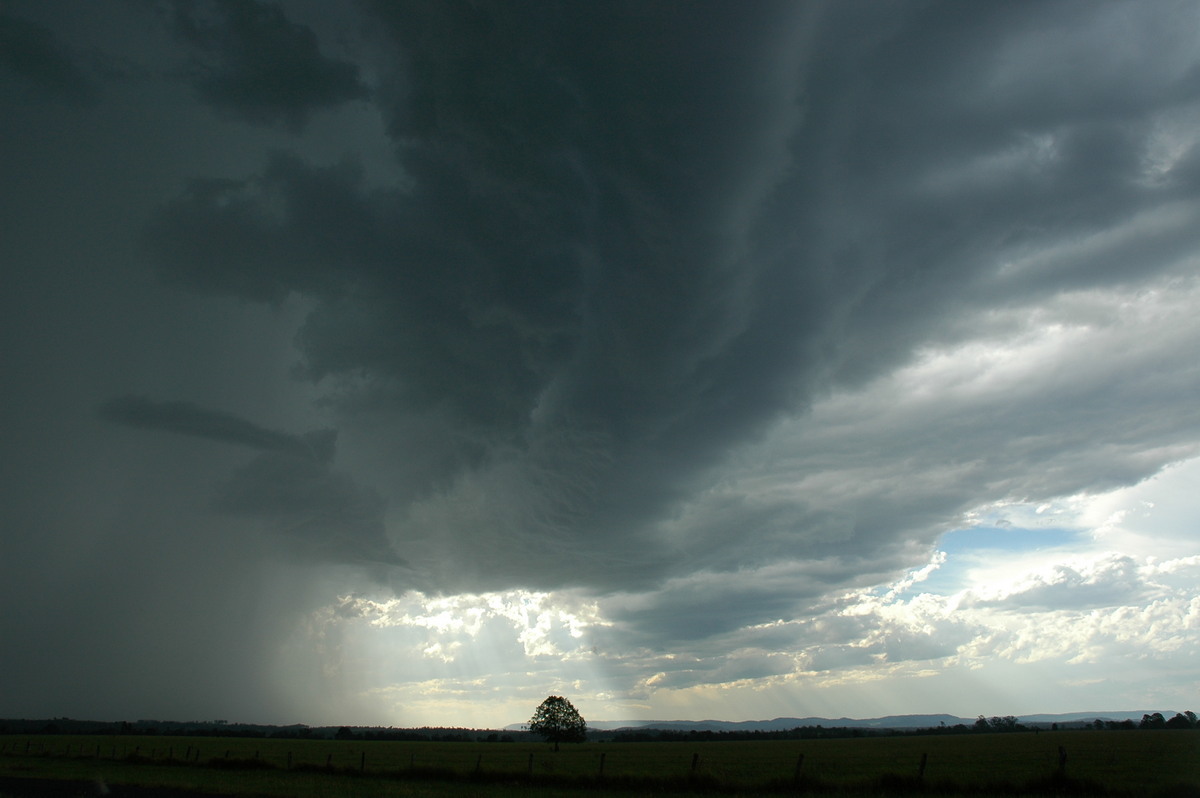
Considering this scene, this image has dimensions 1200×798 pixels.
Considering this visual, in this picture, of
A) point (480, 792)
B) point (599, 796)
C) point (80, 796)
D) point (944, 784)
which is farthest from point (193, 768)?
point (944, 784)

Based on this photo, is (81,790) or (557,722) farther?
(557,722)

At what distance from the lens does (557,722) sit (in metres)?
113

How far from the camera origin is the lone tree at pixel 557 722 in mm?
112875

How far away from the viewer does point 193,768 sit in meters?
58.5

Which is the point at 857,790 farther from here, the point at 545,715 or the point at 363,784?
the point at 545,715

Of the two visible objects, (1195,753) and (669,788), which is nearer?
(669,788)

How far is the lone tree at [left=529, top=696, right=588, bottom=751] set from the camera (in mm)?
112875

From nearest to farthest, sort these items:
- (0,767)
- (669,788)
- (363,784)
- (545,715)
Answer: (669,788) < (363,784) < (0,767) < (545,715)

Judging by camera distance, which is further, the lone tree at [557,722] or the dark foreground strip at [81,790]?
the lone tree at [557,722]

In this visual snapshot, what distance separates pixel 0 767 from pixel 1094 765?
86.9m

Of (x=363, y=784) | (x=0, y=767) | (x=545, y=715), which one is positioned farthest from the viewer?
(x=545, y=715)

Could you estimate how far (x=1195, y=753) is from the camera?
54.2 meters

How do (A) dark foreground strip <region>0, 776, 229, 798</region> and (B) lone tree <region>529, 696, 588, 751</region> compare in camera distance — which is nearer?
(A) dark foreground strip <region>0, 776, 229, 798</region>

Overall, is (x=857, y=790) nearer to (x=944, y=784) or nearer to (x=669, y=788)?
(x=944, y=784)
